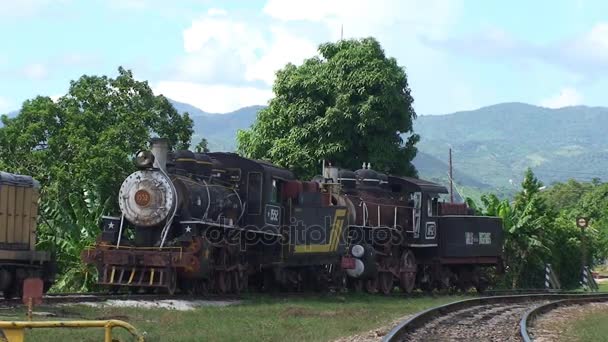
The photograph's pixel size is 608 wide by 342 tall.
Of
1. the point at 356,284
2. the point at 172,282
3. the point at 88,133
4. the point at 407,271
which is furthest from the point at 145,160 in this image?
the point at 88,133

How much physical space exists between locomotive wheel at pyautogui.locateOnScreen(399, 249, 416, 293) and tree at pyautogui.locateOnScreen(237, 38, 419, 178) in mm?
8756

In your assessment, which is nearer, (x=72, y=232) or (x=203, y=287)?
(x=203, y=287)

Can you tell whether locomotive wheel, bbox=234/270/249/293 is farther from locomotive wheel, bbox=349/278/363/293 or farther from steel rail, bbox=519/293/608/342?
steel rail, bbox=519/293/608/342

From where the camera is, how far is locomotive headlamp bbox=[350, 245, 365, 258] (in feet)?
86.5

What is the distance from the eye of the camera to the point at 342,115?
38.2 metres

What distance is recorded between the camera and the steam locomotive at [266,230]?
20438mm

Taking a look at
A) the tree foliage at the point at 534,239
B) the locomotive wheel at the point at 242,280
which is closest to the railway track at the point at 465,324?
the locomotive wheel at the point at 242,280

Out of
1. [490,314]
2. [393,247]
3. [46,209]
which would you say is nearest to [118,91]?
[46,209]

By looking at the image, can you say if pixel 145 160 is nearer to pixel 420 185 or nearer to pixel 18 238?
pixel 18 238

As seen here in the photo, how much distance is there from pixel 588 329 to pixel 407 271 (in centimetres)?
1219

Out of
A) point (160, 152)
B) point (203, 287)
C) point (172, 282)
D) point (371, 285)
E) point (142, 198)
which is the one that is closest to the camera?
point (172, 282)

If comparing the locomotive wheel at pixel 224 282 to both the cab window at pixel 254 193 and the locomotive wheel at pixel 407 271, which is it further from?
the locomotive wheel at pixel 407 271

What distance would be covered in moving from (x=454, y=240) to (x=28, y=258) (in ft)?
52.0

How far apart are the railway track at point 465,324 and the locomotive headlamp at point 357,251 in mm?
3803
